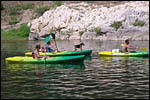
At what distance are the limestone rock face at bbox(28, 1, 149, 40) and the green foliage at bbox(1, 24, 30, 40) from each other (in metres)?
1.29

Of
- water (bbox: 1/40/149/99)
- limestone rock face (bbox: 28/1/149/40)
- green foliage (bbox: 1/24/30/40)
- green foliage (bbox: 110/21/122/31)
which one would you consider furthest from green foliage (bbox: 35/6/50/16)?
water (bbox: 1/40/149/99)

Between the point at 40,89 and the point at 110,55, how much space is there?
1425cm

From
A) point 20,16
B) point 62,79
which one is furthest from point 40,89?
point 20,16

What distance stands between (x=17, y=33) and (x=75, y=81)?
50.0 metres

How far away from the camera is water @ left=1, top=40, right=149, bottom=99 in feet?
44.1

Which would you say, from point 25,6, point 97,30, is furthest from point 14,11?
point 97,30

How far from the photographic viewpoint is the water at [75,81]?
44.1ft

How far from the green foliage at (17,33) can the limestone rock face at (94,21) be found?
4.22 feet

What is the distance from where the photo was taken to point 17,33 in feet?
214

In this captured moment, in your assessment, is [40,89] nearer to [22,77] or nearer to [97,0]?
[22,77]

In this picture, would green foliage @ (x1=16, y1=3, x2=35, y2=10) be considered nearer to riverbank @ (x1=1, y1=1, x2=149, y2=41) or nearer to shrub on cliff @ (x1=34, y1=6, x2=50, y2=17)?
shrub on cliff @ (x1=34, y1=6, x2=50, y2=17)

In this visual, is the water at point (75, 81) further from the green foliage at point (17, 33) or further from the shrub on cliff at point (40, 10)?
the shrub on cliff at point (40, 10)

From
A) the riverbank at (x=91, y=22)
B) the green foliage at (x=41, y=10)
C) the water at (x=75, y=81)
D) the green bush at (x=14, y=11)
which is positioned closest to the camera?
the water at (x=75, y=81)

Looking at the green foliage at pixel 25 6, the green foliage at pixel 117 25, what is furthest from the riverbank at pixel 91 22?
the green foliage at pixel 25 6
